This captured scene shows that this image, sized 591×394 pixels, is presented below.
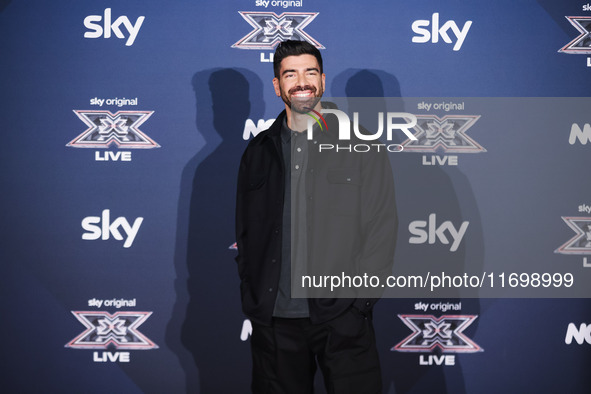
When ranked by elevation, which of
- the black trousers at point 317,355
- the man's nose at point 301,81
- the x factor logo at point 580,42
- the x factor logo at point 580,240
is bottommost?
the black trousers at point 317,355

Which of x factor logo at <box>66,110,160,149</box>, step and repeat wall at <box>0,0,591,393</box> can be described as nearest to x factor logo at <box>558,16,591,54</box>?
step and repeat wall at <box>0,0,591,393</box>


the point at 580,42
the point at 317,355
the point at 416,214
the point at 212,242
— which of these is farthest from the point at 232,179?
the point at 580,42

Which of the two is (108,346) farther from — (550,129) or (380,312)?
(550,129)

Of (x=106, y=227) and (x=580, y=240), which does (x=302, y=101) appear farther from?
(x=580, y=240)

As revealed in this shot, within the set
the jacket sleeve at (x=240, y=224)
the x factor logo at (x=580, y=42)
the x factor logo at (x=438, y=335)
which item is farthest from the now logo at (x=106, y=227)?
the x factor logo at (x=580, y=42)

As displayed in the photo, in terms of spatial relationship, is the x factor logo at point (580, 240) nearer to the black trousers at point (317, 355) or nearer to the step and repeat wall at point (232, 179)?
the step and repeat wall at point (232, 179)

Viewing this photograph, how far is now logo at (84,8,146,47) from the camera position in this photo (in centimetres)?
253

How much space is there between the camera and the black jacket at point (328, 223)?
1.82 metres

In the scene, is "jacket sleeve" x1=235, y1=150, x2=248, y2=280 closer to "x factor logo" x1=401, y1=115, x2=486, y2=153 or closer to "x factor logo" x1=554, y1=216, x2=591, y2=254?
"x factor logo" x1=401, y1=115, x2=486, y2=153

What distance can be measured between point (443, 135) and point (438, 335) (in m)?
0.99

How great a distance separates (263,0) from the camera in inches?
99.9

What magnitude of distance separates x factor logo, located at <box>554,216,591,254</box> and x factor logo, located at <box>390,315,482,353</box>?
559 mm

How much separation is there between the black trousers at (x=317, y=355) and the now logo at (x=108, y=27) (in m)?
1.58

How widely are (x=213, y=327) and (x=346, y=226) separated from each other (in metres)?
1.06
